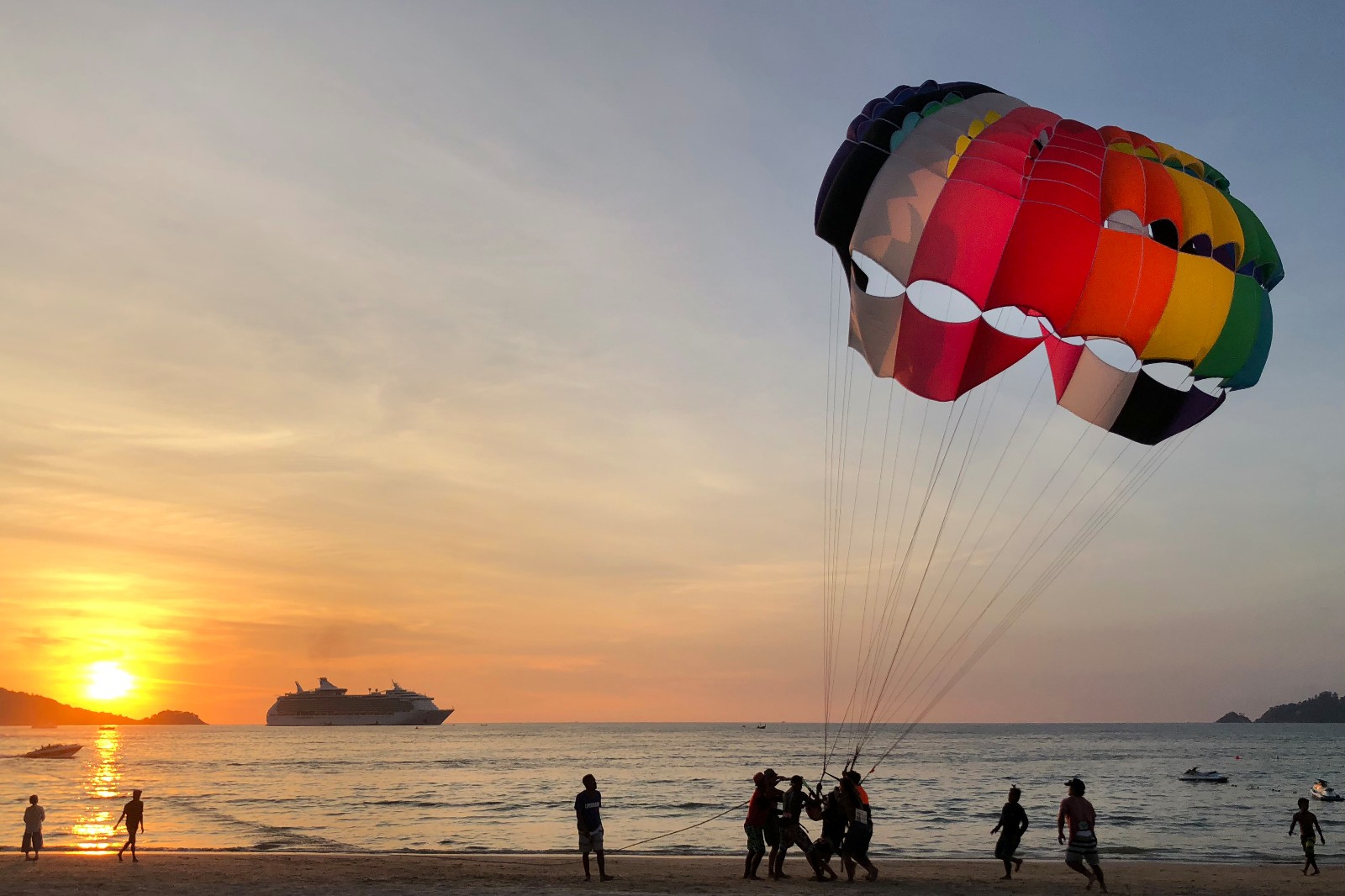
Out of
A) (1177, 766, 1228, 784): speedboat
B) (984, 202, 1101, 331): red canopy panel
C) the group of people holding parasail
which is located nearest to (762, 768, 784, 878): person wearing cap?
the group of people holding parasail

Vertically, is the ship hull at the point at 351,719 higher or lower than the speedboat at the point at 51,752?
lower

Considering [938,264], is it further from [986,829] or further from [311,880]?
[986,829]

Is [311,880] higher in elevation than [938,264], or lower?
lower

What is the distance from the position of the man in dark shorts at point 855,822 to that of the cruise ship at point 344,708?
471 feet

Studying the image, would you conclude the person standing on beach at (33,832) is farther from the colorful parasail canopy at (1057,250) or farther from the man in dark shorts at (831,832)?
the colorful parasail canopy at (1057,250)

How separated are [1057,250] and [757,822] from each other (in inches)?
295

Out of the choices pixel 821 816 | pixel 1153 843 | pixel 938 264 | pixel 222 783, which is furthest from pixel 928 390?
pixel 222 783

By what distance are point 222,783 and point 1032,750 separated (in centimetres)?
6973

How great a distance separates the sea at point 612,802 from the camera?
22188 mm

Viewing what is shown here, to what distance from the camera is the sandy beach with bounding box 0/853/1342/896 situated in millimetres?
12008

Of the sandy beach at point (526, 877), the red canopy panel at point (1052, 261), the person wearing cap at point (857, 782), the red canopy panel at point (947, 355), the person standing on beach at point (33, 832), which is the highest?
the red canopy panel at point (1052, 261)

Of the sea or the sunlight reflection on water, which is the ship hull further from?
the sunlight reflection on water

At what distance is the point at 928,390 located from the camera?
11.8m

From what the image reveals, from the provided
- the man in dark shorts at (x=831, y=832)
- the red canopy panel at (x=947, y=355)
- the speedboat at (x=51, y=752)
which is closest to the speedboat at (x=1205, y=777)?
the man in dark shorts at (x=831, y=832)
